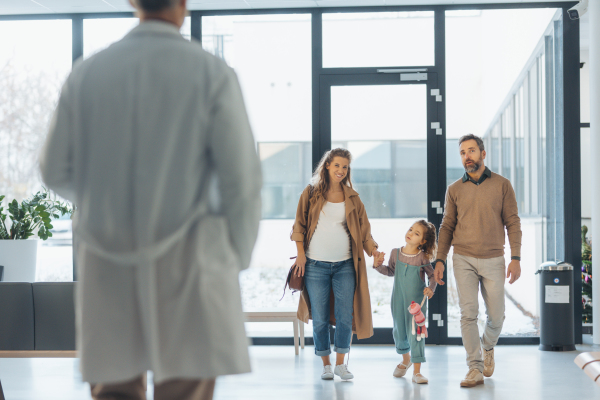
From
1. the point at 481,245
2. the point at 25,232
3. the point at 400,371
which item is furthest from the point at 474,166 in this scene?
the point at 25,232

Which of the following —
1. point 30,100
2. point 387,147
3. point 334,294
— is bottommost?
point 334,294

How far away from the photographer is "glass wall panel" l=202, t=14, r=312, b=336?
197 inches

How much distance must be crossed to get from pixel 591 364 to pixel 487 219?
160 cm

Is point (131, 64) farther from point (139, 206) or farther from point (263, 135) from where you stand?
point (263, 135)

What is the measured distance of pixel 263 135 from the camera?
5.06 m

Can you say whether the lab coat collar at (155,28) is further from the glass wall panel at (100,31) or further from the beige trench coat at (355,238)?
the glass wall panel at (100,31)

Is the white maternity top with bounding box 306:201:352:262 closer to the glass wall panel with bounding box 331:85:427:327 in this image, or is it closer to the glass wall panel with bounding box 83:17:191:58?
the glass wall panel with bounding box 331:85:427:327

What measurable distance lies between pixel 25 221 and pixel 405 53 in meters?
3.75

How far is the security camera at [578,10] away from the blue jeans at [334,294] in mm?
3027

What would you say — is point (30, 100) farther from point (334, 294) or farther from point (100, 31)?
point (334, 294)

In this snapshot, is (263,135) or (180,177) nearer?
(180,177)

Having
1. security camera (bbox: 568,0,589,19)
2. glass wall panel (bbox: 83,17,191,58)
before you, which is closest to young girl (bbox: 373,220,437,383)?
security camera (bbox: 568,0,589,19)

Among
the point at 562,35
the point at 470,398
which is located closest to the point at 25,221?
the point at 470,398

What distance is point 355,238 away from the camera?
3.68 metres
